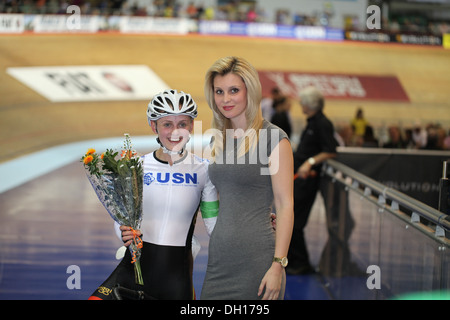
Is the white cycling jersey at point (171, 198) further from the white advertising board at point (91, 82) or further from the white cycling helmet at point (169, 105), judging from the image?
the white advertising board at point (91, 82)

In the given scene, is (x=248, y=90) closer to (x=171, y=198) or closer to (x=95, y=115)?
(x=171, y=198)

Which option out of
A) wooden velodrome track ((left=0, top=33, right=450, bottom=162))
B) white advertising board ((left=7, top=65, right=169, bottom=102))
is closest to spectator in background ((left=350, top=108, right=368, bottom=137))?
wooden velodrome track ((left=0, top=33, right=450, bottom=162))

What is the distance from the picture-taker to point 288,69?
21.3 metres

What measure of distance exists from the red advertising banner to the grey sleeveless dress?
1814 cm

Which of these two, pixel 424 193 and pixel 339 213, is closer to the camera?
pixel 339 213

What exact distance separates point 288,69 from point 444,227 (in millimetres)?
18999

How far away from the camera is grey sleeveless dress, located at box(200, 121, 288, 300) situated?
7.18ft

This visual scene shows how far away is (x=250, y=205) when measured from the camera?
2193 mm

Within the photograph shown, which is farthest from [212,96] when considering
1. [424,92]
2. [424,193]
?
[424,92]

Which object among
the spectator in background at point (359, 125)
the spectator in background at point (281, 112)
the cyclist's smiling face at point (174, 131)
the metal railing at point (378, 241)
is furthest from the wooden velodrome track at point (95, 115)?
the cyclist's smiling face at point (174, 131)

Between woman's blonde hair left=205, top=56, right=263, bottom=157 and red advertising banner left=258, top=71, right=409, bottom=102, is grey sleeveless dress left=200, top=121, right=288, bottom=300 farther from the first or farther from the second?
red advertising banner left=258, top=71, right=409, bottom=102

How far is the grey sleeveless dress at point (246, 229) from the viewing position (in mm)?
2188
